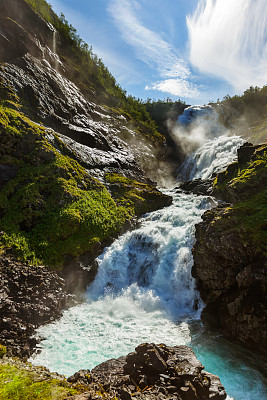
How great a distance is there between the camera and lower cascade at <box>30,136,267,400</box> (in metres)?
11.2

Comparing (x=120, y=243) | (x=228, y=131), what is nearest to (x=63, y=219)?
(x=120, y=243)

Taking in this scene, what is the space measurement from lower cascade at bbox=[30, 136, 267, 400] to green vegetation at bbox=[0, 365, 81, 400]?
4506 millimetres

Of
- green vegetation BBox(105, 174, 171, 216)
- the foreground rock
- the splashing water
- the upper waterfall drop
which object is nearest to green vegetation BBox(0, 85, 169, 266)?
green vegetation BBox(105, 174, 171, 216)

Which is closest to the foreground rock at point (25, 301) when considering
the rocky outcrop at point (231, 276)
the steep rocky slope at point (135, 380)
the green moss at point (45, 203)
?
the green moss at point (45, 203)

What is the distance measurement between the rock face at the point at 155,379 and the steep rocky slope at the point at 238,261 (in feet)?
18.6

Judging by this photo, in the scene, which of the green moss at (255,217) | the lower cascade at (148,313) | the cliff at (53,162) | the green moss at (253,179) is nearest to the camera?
the lower cascade at (148,313)

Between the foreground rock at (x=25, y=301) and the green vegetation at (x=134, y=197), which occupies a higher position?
the green vegetation at (x=134, y=197)

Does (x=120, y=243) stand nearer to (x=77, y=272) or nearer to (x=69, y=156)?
(x=77, y=272)

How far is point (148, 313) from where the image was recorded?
1606cm

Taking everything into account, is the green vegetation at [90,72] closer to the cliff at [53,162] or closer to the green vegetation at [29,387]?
the cliff at [53,162]

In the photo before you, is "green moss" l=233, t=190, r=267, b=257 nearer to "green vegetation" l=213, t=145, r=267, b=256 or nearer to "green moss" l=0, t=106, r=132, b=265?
"green vegetation" l=213, t=145, r=267, b=256

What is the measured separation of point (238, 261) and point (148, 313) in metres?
7.57

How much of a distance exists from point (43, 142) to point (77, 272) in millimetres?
16632

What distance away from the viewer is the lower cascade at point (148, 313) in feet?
36.9
